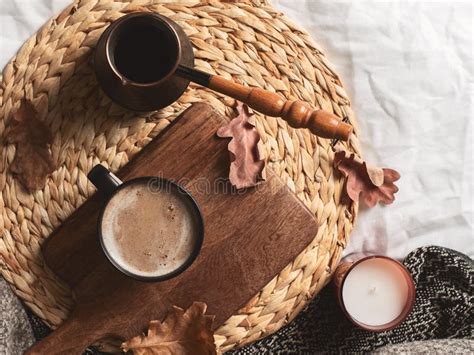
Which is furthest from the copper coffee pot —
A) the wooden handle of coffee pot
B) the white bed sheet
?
the white bed sheet

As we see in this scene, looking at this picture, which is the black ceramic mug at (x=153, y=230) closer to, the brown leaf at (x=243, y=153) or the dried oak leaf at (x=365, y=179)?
the brown leaf at (x=243, y=153)

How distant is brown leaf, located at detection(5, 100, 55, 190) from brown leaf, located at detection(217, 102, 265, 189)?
247 mm

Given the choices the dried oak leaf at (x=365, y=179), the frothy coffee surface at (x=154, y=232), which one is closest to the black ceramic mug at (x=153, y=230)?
the frothy coffee surface at (x=154, y=232)

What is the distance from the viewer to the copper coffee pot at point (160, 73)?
0.87m

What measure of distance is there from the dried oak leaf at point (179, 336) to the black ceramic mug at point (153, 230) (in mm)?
89

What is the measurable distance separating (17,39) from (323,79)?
453 mm

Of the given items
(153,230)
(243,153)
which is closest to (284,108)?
(243,153)

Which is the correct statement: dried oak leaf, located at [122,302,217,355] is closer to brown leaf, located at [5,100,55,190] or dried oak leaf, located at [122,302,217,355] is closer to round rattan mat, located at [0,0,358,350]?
round rattan mat, located at [0,0,358,350]

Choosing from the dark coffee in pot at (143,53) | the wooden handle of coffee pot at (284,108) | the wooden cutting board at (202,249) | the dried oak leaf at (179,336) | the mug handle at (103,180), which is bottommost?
the dried oak leaf at (179,336)

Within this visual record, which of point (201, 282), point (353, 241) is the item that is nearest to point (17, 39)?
point (201, 282)

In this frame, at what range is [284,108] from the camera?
87 centimetres

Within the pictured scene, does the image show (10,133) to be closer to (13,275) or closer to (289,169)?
(13,275)

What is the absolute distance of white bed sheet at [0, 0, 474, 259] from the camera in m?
1.09

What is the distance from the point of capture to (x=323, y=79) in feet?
3.43
